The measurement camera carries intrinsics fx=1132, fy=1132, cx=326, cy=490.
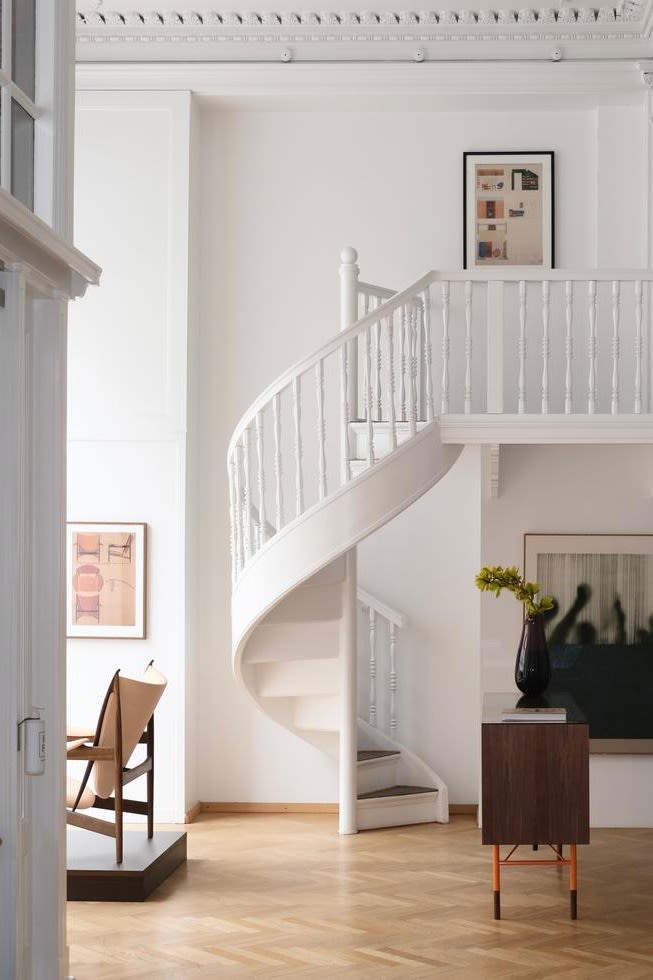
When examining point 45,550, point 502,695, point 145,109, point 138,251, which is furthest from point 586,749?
point 145,109

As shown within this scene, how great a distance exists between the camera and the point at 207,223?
7.73 meters

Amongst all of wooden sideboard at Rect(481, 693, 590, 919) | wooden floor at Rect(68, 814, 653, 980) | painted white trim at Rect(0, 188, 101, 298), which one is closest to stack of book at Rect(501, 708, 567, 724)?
wooden sideboard at Rect(481, 693, 590, 919)

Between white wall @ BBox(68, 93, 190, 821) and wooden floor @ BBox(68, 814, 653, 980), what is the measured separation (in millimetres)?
1388

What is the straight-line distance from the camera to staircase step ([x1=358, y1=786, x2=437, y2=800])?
7000 millimetres

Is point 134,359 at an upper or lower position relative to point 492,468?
upper

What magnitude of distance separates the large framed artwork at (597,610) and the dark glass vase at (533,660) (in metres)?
1.41

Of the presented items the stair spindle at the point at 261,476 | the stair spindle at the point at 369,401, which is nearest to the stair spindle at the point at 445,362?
the stair spindle at the point at 369,401

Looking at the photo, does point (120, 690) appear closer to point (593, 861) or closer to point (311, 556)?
point (311, 556)

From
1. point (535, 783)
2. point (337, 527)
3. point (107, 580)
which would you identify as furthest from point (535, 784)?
point (107, 580)

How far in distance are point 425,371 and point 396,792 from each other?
2.65m

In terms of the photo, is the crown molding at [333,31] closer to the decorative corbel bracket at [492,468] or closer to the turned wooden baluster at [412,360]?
the turned wooden baluster at [412,360]

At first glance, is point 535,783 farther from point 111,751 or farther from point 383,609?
point 383,609

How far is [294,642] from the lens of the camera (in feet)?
22.1

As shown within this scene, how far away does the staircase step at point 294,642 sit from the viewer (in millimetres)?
6645
